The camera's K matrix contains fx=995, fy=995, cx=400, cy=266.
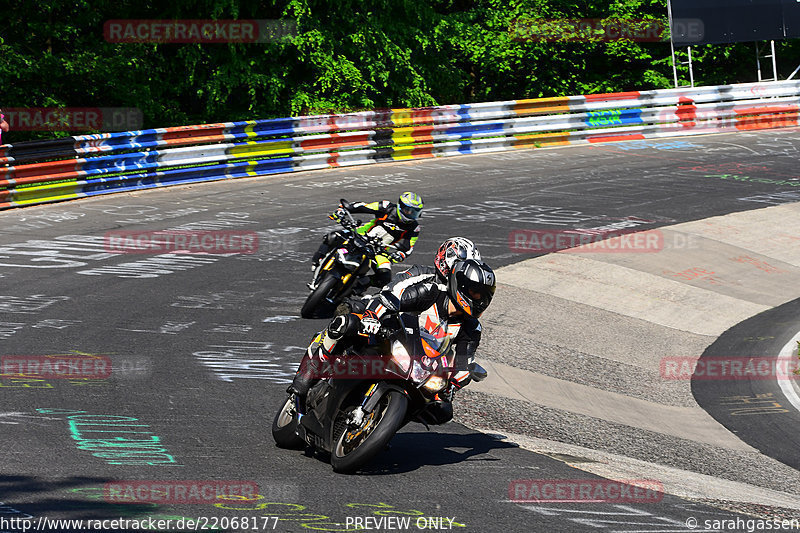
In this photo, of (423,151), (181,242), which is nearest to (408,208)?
(181,242)

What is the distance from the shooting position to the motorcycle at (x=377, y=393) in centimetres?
671

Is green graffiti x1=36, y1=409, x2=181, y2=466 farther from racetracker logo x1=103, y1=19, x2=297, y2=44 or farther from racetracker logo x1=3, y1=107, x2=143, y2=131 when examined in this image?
racetracker logo x1=103, y1=19, x2=297, y2=44

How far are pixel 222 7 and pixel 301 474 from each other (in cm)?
1928

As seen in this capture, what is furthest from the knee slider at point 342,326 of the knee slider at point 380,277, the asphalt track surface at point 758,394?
the knee slider at point 380,277

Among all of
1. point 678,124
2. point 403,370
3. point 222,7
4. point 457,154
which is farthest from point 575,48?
point 403,370

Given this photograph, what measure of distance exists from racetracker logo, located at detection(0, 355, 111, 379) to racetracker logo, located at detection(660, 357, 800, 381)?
6955mm

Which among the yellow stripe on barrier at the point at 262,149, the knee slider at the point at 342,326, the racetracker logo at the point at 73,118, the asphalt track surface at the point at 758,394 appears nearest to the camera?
the knee slider at the point at 342,326

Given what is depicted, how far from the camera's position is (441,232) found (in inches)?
683

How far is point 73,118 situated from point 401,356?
62.4 ft

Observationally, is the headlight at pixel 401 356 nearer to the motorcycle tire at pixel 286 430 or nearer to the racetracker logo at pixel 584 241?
the motorcycle tire at pixel 286 430

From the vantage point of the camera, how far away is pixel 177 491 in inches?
249

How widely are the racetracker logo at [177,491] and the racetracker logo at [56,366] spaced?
10.4 feet

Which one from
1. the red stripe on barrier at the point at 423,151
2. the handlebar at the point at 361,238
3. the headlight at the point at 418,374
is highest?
the red stripe on barrier at the point at 423,151

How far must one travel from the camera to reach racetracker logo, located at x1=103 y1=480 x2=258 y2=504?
20.2 feet
